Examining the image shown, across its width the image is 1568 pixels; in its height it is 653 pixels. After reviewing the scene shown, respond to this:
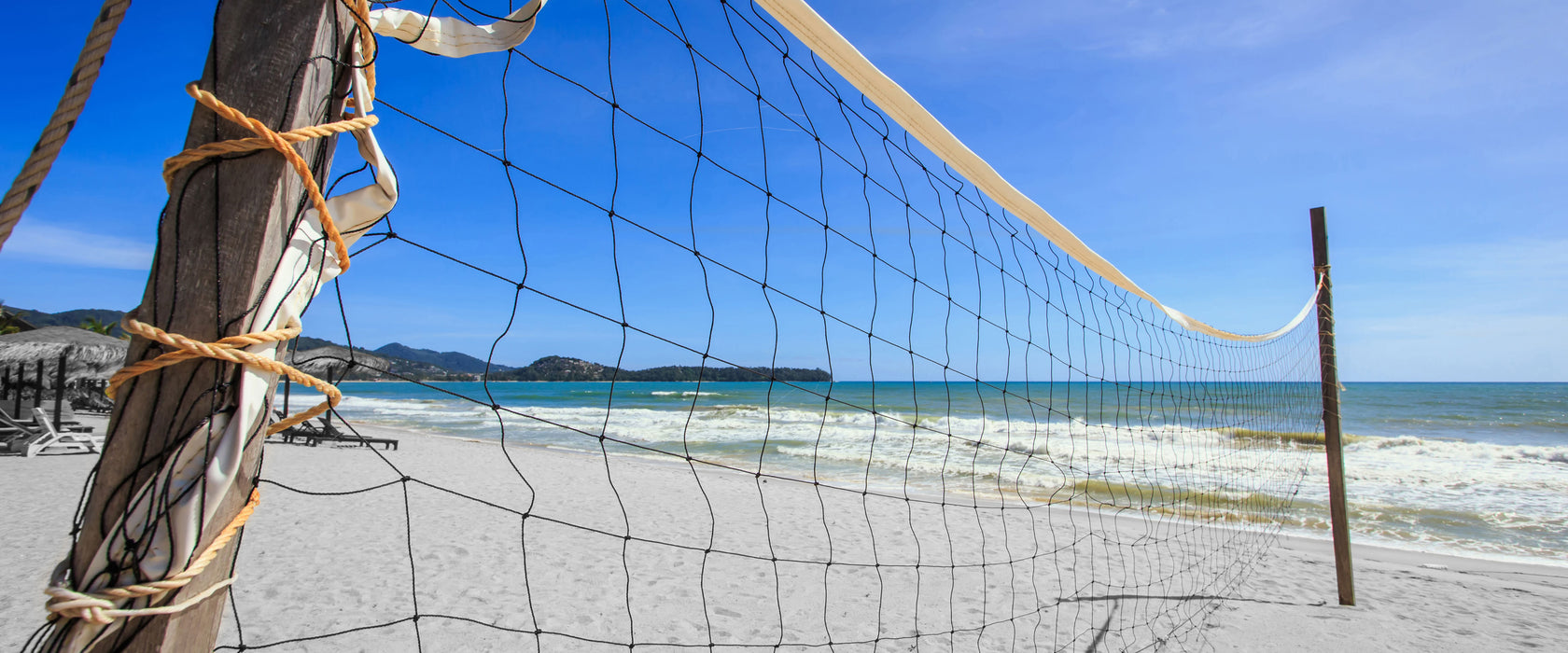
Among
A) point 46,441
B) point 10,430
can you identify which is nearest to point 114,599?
point 46,441

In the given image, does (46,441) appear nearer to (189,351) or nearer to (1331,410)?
(189,351)

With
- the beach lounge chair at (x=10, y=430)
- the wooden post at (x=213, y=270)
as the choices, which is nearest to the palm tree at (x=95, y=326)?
the beach lounge chair at (x=10, y=430)

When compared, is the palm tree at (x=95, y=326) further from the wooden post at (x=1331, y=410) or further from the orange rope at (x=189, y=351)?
the wooden post at (x=1331, y=410)

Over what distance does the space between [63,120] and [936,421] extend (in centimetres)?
2034

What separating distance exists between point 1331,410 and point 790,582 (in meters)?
3.46

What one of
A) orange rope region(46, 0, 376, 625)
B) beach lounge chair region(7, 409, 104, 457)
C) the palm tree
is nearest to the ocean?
orange rope region(46, 0, 376, 625)

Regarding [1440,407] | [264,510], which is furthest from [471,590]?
[1440,407]

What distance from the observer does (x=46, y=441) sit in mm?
7762

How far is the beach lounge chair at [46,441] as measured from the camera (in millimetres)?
7496

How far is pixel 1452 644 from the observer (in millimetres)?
3445

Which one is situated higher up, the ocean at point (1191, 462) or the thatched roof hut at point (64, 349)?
the thatched roof hut at point (64, 349)

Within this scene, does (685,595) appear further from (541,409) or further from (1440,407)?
(1440,407)

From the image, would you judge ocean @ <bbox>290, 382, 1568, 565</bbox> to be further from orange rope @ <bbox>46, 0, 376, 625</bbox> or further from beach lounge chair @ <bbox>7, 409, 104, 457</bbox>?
beach lounge chair @ <bbox>7, 409, 104, 457</bbox>

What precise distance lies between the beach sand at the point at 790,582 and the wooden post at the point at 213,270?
1.43 metres
